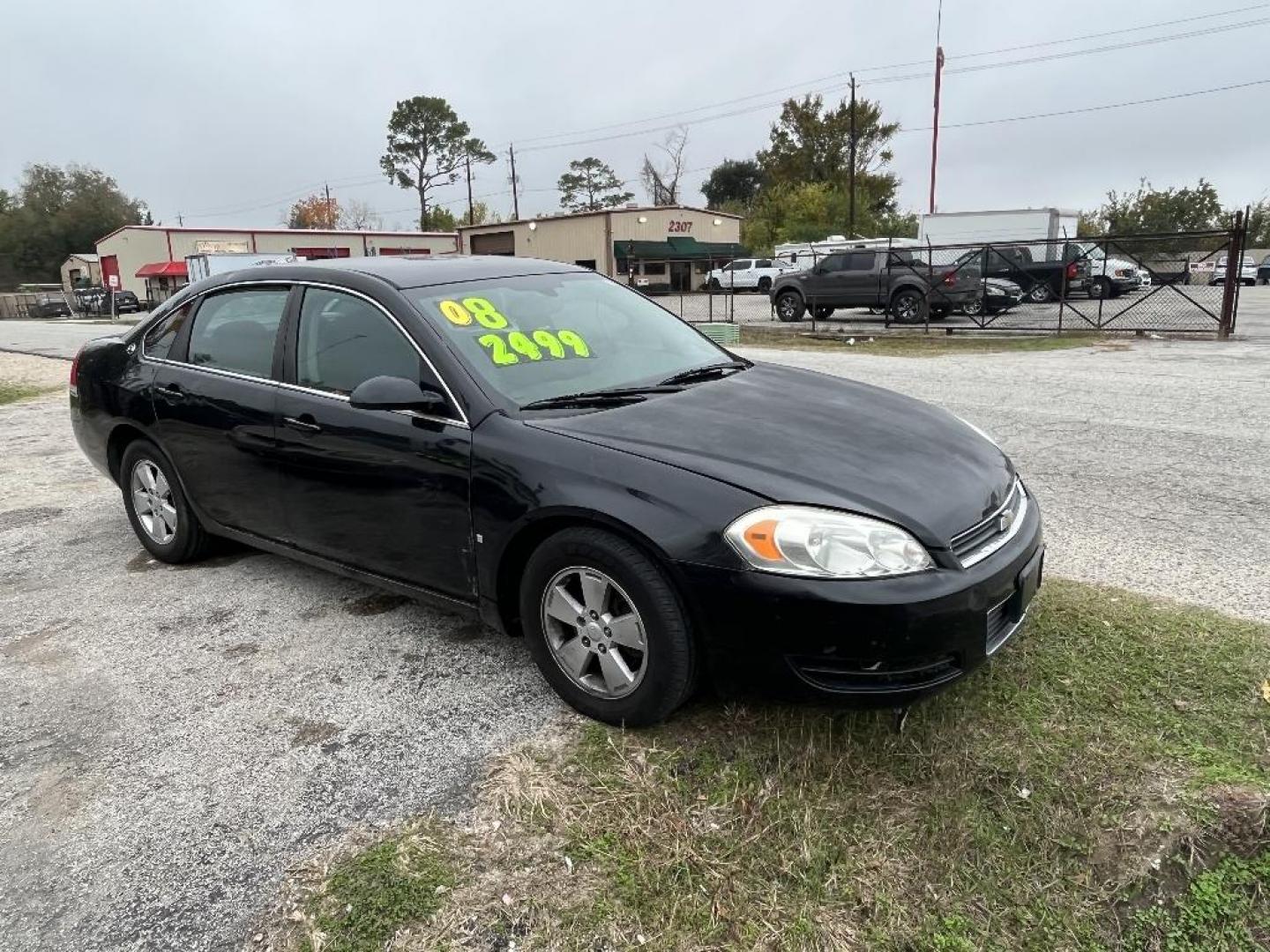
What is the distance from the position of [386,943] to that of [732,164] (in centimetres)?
7804

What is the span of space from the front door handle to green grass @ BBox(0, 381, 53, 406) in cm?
952

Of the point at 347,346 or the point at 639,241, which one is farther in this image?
the point at 639,241

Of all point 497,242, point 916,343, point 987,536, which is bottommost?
point 916,343

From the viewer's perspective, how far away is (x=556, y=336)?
11.6 ft

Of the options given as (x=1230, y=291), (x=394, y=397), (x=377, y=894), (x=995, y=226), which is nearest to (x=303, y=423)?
(x=394, y=397)

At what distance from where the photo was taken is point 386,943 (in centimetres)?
208

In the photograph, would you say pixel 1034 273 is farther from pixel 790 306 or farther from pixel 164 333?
pixel 164 333

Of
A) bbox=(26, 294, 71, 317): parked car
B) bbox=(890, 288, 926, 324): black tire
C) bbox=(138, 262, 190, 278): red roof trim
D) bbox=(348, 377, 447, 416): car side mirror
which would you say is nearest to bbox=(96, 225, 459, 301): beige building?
bbox=(138, 262, 190, 278): red roof trim

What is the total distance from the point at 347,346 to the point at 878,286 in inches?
708

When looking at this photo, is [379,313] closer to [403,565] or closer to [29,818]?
[403,565]

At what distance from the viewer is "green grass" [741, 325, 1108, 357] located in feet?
48.6

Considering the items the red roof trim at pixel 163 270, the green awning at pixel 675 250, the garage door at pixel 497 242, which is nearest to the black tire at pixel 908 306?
the green awning at pixel 675 250

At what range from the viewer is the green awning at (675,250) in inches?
1697

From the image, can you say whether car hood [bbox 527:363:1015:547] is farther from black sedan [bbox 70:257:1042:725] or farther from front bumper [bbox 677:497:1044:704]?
front bumper [bbox 677:497:1044:704]
